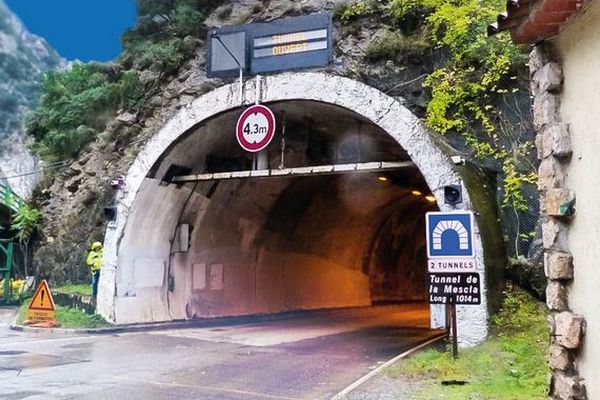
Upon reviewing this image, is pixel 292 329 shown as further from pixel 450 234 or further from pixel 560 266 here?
pixel 560 266

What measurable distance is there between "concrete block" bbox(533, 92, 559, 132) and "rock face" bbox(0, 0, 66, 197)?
144 feet

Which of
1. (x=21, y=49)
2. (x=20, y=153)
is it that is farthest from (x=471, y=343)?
(x=21, y=49)

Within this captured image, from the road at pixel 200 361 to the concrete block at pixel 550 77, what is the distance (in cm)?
458

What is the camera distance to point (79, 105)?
69.1 ft

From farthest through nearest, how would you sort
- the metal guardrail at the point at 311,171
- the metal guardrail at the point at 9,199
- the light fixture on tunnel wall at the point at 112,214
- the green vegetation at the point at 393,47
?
1. the metal guardrail at the point at 9,199
2. the light fixture on tunnel wall at the point at 112,214
3. the green vegetation at the point at 393,47
4. the metal guardrail at the point at 311,171

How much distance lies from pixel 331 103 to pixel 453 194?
11.4 feet

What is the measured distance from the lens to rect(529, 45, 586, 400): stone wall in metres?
4.88

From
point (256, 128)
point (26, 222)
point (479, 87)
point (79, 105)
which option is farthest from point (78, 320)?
point (479, 87)

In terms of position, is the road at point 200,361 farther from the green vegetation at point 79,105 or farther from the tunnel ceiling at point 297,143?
the green vegetation at point 79,105

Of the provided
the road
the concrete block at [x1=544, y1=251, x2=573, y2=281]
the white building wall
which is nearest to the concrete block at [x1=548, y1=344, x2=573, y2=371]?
the white building wall

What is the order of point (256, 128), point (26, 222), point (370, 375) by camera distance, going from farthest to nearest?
point (26, 222) → point (256, 128) → point (370, 375)

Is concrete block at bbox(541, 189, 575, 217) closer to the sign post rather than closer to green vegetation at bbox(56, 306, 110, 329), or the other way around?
green vegetation at bbox(56, 306, 110, 329)

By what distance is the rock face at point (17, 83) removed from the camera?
4922 centimetres

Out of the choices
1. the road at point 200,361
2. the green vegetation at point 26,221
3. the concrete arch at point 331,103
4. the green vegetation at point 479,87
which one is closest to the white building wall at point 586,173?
the road at point 200,361
